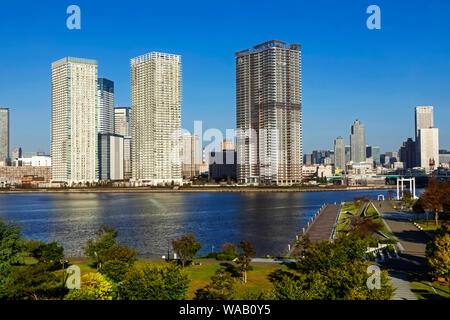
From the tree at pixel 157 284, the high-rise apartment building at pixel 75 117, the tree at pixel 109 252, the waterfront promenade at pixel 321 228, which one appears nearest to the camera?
the tree at pixel 157 284

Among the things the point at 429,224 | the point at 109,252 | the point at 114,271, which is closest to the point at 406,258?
the point at 429,224

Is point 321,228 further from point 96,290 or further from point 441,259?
point 96,290

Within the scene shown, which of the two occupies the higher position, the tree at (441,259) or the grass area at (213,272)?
the tree at (441,259)

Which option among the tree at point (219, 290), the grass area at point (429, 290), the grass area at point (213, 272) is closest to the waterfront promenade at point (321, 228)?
the grass area at point (213, 272)

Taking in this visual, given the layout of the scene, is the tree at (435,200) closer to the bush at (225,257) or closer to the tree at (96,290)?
the bush at (225,257)

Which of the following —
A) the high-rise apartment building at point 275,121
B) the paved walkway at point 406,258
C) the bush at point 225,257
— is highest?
the high-rise apartment building at point 275,121

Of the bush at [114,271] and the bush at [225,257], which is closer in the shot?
the bush at [114,271]
